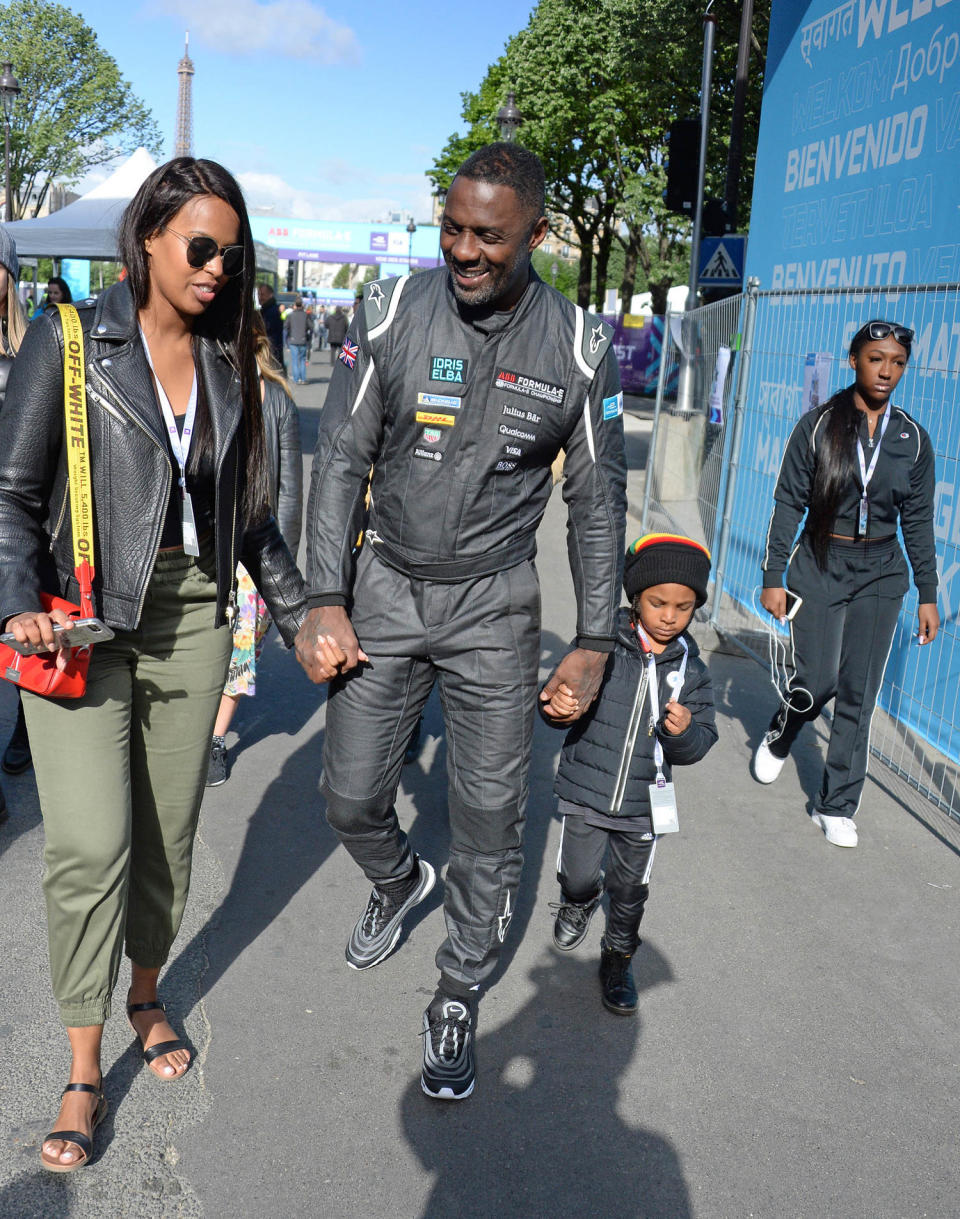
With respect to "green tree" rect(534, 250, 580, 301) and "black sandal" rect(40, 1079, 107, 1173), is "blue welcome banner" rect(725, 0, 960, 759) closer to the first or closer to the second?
"black sandal" rect(40, 1079, 107, 1173)

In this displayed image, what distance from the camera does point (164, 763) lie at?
113 inches

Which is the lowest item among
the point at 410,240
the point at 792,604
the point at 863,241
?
the point at 792,604

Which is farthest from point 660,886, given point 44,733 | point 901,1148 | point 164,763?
point 44,733

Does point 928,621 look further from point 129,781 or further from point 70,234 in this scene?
point 70,234

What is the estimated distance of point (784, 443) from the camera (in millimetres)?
7871

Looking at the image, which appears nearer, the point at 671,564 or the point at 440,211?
the point at 671,564

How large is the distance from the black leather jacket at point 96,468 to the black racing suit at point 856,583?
306cm

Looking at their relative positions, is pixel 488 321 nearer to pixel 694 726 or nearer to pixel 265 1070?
pixel 694 726

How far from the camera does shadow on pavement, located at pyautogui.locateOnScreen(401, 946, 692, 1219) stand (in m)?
2.71

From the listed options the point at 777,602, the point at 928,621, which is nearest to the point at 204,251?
the point at 777,602

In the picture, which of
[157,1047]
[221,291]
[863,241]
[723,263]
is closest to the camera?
[221,291]

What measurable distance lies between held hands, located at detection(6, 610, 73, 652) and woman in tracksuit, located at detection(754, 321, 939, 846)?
346cm

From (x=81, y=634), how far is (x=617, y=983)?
2.02m

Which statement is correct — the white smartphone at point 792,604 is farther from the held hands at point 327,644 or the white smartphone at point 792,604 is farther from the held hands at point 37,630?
the held hands at point 37,630
